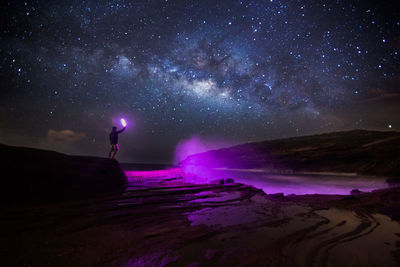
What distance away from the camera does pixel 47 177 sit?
21.3 ft

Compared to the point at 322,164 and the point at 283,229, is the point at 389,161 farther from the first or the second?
the point at 283,229

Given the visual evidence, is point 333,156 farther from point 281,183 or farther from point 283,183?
point 281,183

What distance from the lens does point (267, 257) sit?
315 cm

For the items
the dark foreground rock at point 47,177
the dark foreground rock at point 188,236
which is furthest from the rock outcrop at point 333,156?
the dark foreground rock at point 47,177

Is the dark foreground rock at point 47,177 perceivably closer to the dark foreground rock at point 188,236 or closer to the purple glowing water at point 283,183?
the dark foreground rock at point 188,236

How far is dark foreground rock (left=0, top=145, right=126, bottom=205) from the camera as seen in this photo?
5.61 metres

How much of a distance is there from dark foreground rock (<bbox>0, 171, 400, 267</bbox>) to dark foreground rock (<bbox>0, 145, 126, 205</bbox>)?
843 mm

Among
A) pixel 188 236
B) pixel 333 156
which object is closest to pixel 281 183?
pixel 188 236

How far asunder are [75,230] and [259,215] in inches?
202

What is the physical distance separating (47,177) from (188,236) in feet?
19.5

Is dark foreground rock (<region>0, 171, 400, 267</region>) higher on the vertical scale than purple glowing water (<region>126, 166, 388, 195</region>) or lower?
higher

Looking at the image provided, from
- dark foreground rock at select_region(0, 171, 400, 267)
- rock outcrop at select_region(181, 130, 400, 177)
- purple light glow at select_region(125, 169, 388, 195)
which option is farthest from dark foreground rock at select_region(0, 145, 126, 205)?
rock outcrop at select_region(181, 130, 400, 177)

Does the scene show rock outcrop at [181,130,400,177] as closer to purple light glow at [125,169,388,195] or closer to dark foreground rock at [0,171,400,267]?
purple light glow at [125,169,388,195]

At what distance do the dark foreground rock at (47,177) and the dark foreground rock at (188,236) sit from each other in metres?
0.84
